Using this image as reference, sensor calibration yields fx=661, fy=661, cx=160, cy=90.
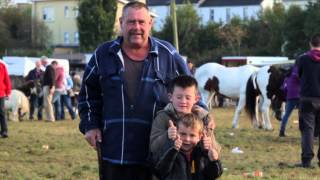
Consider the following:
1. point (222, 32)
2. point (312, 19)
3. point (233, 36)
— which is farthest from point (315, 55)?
point (222, 32)

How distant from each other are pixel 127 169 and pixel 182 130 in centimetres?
61

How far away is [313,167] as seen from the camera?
413 inches

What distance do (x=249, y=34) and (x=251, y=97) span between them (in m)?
50.7

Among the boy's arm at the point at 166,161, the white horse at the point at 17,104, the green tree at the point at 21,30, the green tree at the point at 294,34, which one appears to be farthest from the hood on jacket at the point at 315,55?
the green tree at the point at 21,30

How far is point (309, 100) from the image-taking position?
10617mm

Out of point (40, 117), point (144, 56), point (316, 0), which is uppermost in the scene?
point (316, 0)

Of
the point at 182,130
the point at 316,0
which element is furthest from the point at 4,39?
the point at 182,130

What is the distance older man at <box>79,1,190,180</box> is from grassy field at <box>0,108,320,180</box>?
14.0 feet

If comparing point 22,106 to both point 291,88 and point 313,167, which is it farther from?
point 313,167

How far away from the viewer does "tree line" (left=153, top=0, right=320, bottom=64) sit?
58375 mm

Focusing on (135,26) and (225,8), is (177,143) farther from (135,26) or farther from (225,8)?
(225,8)

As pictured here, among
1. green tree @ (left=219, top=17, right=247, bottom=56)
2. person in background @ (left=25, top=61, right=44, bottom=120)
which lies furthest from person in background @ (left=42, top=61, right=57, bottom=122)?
green tree @ (left=219, top=17, right=247, bottom=56)

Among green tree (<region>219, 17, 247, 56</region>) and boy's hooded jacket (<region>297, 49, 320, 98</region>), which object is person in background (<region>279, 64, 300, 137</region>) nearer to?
boy's hooded jacket (<region>297, 49, 320, 98</region>)

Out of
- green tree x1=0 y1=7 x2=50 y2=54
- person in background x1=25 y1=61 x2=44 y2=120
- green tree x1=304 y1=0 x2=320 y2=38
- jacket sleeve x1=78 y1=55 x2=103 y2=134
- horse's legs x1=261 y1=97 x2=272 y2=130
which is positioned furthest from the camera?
green tree x1=0 y1=7 x2=50 y2=54
